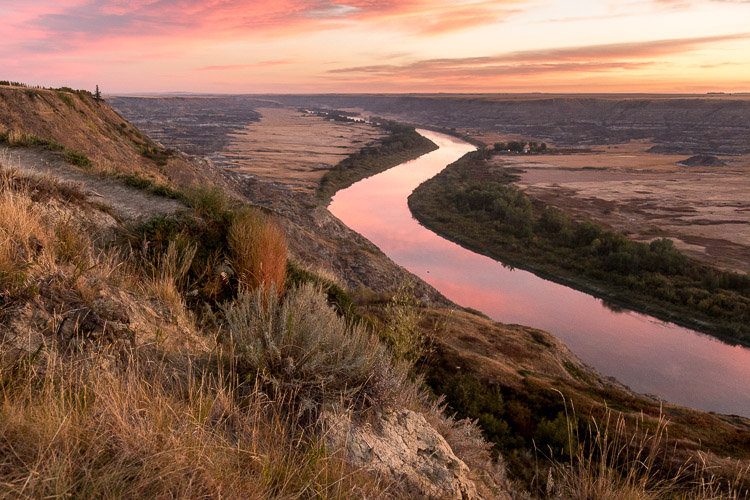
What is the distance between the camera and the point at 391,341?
12000mm

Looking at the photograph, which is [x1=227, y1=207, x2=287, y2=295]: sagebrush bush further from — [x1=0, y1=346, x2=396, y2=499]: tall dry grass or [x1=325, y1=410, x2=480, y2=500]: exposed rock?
[x1=0, y1=346, x2=396, y2=499]: tall dry grass

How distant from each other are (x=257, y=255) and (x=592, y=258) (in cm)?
3425

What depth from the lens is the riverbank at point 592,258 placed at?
88.6ft

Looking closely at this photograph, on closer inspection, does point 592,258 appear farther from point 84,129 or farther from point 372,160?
point 372,160

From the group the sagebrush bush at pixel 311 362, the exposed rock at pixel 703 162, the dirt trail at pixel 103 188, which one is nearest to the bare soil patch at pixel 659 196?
the exposed rock at pixel 703 162

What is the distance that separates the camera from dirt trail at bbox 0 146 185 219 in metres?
8.43

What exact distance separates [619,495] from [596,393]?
451 inches

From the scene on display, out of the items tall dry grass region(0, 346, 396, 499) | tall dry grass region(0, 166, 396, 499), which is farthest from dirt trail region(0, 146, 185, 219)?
tall dry grass region(0, 346, 396, 499)

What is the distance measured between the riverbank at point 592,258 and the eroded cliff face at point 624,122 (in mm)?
78418

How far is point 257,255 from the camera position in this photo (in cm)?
640

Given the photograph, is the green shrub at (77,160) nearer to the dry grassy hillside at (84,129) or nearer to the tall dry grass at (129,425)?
the dry grassy hillside at (84,129)

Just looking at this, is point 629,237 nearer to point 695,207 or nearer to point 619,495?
point 695,207

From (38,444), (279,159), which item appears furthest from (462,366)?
(279,159)

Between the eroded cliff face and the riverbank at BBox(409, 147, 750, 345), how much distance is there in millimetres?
78418
